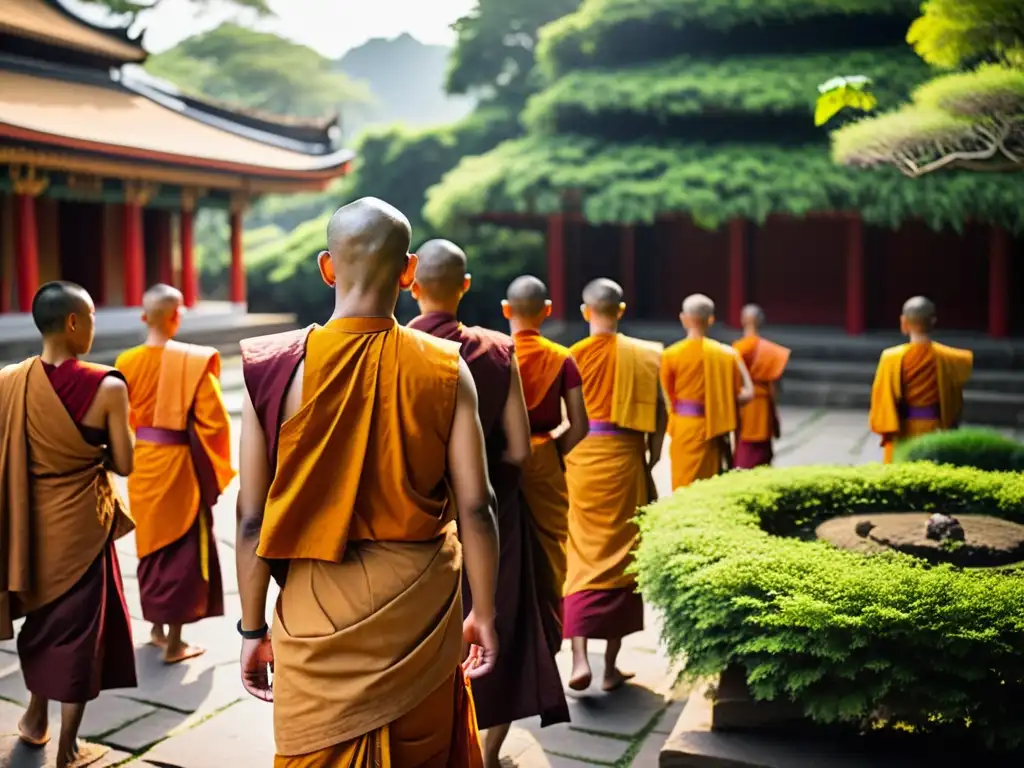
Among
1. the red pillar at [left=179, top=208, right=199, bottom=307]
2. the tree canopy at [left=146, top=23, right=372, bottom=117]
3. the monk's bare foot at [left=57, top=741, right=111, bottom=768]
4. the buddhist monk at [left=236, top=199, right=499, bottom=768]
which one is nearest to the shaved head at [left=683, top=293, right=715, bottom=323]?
the monk's bare foot at [left=57, top=741, right=111, bottom=768]

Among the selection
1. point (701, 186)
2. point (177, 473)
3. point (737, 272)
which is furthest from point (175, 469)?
point (737, 272)

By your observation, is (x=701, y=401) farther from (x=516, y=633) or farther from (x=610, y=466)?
(x=516, y=633)

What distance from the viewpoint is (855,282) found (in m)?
17.9

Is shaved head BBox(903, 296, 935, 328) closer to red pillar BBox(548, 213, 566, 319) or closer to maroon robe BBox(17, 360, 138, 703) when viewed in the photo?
maroon robe BBox(17, 360, 138, 703)

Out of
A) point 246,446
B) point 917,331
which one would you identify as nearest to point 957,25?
point 917,331

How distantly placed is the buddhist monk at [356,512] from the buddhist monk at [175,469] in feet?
9.37

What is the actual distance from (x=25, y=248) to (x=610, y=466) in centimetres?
1371

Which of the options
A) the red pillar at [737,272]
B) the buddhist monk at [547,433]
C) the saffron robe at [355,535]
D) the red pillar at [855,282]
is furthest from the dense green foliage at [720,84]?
the saffron robe at [355,535]

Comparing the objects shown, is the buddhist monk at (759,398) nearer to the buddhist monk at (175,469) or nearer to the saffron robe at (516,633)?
the buddhist monk at (175,469)

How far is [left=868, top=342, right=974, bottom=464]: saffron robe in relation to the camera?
7188 mm

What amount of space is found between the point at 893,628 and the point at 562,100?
1637 centimetres

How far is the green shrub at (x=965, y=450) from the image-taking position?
23.4ft

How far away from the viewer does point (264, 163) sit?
2002cm

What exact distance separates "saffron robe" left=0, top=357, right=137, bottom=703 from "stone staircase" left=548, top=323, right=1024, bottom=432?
12871 millimetres
